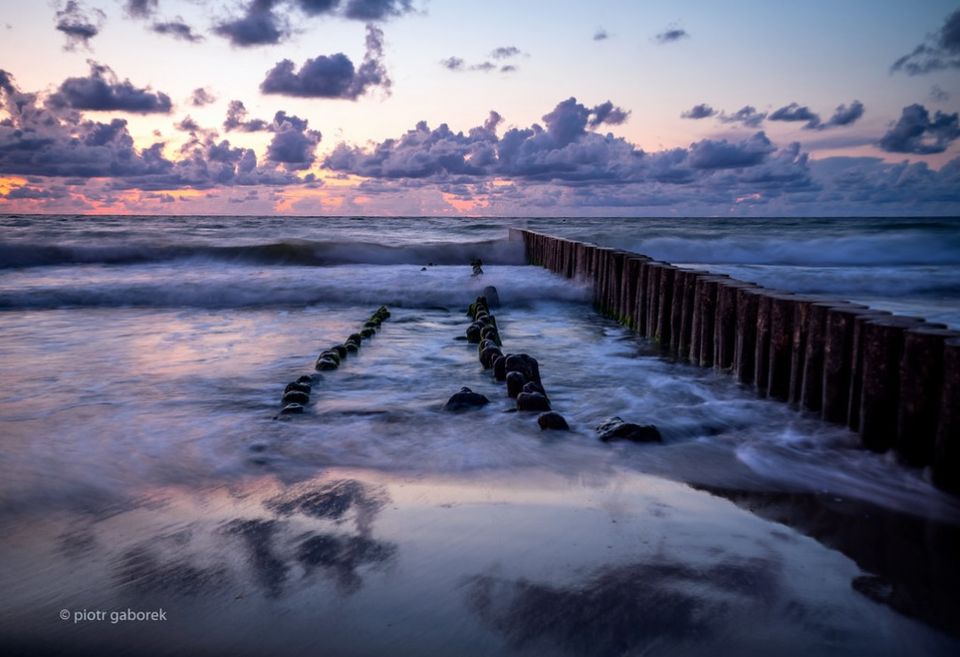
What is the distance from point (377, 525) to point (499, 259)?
21.3 meters

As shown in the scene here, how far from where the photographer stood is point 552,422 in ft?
15.7

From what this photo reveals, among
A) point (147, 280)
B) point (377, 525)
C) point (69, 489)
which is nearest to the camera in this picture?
point (377, 525)

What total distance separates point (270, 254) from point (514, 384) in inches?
761

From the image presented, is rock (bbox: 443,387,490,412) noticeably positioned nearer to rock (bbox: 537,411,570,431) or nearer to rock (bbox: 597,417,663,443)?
rock (bbox: 537,411,570,431)

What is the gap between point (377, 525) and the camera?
322cm

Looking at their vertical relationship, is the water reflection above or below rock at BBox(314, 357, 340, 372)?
above

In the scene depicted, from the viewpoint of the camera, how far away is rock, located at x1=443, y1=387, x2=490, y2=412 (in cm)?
534

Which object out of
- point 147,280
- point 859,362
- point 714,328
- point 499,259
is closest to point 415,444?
point 859,362

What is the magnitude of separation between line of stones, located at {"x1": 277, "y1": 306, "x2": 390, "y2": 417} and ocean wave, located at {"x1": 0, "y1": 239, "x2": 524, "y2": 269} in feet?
46.3

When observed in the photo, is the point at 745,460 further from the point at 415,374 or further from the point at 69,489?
the point at 69,489

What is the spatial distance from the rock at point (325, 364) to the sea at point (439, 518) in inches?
5.6

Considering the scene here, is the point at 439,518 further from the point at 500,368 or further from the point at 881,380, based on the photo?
the point at 500,368

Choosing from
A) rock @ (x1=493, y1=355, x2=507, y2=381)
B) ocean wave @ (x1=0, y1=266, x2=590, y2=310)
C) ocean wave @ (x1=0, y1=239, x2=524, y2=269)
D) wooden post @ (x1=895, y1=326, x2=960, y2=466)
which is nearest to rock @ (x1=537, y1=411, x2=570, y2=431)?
rock @ (x1=493, y1=355, x2=507, y2=381)

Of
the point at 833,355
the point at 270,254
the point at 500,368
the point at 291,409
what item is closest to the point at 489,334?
the point at 500,368
